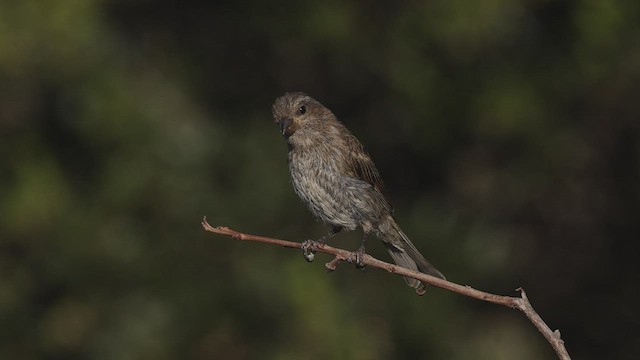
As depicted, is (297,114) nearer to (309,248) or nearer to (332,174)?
(332,174)

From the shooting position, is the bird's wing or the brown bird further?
the bird's wing

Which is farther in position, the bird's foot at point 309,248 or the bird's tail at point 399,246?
the bird's tail at point 399,246

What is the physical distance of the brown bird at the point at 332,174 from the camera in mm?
5188

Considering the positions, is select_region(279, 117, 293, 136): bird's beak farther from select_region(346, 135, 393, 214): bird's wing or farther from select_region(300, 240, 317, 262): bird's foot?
select_region(300, 240, 317, 262): bird's foot

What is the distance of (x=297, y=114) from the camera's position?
5.26 meters

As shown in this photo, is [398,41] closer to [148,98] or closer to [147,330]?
[148,98]

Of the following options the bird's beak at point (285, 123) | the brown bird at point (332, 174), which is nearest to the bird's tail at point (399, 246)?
the brown bird at point (332, 174)

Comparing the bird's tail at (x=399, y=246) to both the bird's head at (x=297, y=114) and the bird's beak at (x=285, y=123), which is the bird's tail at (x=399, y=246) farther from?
the bird's beak at (x=285, y=123)

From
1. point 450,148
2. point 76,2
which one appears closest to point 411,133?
point 450,148

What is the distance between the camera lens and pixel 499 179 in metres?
8.20

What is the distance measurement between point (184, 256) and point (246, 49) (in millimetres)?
Answer: 1927

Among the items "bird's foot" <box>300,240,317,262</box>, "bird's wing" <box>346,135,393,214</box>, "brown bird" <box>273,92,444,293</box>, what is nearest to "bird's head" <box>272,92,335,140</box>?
"brown bird" <box>273,92,444,293</box>

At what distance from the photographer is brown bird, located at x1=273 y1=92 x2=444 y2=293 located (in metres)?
5.19

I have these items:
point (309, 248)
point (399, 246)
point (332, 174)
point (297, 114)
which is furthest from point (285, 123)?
point (399, 246)
